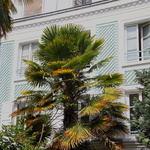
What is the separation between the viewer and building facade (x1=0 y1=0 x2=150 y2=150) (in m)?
16.6

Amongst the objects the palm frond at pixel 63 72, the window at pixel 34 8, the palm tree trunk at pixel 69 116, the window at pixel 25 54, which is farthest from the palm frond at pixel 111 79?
the window at pixel 34 8

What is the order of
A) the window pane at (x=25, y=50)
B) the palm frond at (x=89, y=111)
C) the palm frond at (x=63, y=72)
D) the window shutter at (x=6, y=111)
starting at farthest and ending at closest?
the window pane at (x=25, y=50), the window shutter at (x=6, y=111), the palm frond at (x=63, y=72), the palm frond at (x=89, y=111)

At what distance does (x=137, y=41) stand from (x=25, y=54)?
20.0 ft

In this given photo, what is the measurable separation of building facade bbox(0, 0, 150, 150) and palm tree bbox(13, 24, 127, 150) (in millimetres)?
2190

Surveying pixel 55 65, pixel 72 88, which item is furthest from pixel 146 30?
pixel 55 65

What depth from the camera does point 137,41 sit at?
17.0 meters

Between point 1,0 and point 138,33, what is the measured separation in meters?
6.48

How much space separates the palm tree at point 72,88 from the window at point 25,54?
4421 mm

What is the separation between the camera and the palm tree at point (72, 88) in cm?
1325

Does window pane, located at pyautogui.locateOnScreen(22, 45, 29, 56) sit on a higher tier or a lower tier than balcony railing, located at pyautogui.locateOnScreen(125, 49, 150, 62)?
higher

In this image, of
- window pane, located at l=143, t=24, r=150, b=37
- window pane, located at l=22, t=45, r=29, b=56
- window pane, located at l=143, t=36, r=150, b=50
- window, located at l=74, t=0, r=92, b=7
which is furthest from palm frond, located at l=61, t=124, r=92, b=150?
window, located at l=74, t=0, r=92, b=7

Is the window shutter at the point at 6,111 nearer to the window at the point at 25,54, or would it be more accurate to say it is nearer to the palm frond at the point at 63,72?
the window at the point at 25,54

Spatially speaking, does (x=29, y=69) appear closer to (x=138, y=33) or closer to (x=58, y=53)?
(x=58, y=53)

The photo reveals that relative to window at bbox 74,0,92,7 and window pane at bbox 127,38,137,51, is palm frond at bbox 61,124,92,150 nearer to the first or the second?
window pane at bbox 127,38,137,51
